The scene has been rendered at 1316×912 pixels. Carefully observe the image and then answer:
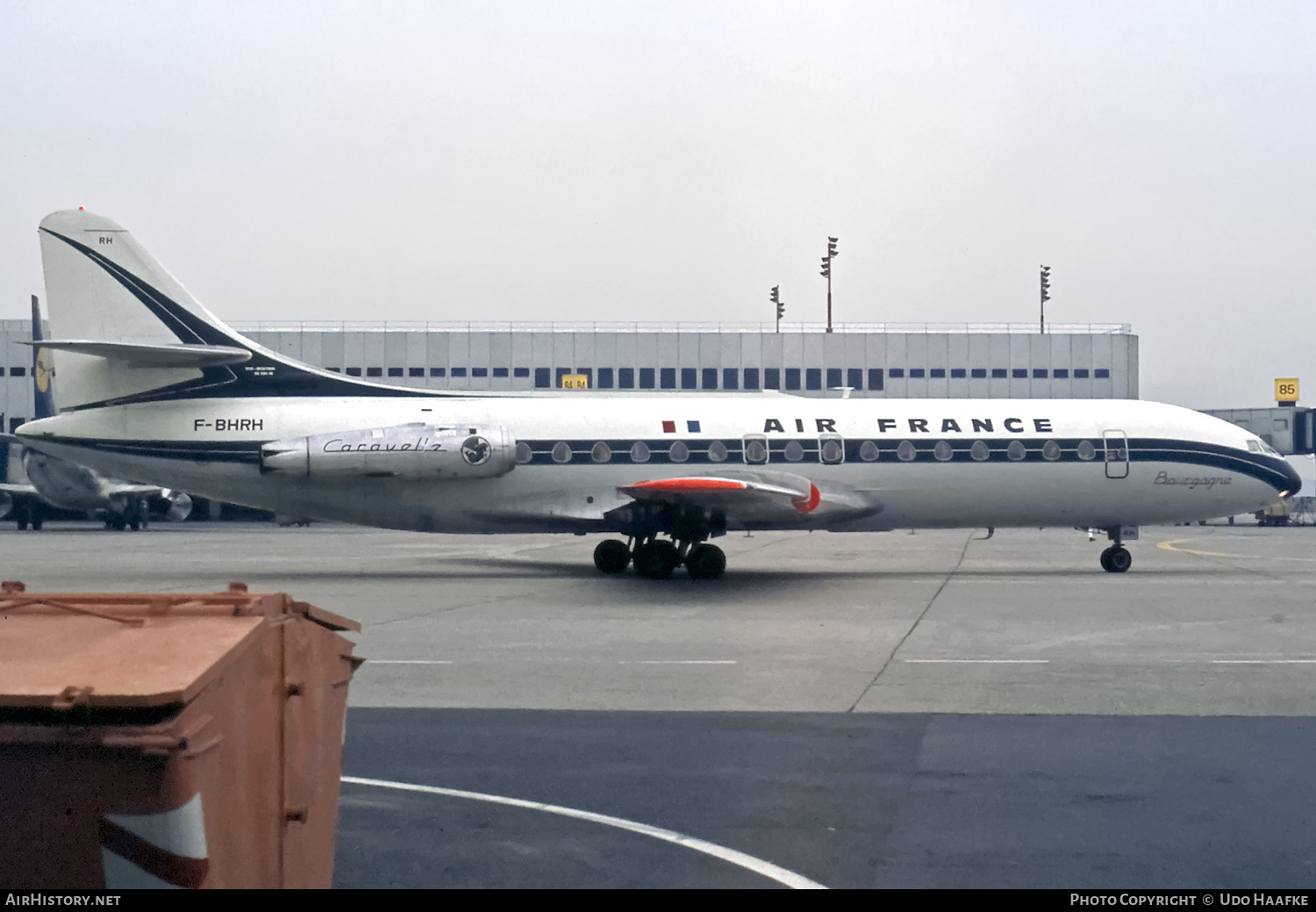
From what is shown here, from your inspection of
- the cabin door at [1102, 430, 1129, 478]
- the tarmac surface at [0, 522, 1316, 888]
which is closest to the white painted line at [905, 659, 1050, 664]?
the tarmac surface at [0, 522, 1316, 888]

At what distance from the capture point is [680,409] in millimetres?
22219

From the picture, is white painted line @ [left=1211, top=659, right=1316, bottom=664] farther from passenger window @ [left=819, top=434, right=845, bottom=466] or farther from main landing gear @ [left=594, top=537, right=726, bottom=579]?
passenger window @ [left=819, top=434, right=845, bottom=466]

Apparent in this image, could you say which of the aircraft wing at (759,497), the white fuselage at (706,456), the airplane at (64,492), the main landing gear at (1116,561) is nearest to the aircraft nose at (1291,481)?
the white fuselage at (706,456)

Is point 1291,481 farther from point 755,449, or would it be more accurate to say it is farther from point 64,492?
point 64,492

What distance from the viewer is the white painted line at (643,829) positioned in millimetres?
5332

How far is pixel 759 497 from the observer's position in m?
19.3

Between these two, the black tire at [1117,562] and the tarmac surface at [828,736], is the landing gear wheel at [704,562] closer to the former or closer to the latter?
the tarmac surface at [828,736]

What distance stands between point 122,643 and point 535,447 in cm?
1725

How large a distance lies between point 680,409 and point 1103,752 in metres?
14.8

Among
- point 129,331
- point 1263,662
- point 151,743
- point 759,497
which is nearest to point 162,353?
point 129,331

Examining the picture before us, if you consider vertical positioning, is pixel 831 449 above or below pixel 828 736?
above

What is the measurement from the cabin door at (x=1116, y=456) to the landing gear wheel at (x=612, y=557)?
9.29 metres

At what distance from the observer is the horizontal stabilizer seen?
19766 mm

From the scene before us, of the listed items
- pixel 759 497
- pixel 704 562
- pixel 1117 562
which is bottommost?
pixel 1117 562
